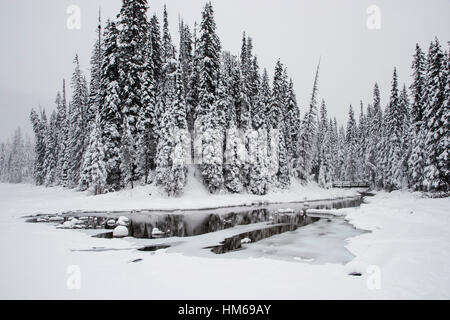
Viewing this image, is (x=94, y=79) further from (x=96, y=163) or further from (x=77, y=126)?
(x=96, y=163)

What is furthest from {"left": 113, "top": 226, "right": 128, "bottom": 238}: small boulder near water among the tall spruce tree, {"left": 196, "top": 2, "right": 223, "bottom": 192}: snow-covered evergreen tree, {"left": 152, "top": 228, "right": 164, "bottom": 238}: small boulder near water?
{"left": 196, "top": 2, "right": 223, "bottom": 192}: snow-covered evergreen tree

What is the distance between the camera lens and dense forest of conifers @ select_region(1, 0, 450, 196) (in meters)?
33.8

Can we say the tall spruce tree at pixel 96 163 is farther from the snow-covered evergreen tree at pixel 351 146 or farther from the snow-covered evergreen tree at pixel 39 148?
the snow-covered evergreen tree at pixel 351 146

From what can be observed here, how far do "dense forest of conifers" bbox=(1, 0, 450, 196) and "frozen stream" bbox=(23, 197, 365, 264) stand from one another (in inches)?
386

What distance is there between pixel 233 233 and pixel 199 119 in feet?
72.6

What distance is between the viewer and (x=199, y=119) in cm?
3753

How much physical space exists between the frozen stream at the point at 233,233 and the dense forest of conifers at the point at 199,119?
981 cm

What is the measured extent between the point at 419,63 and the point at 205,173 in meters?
32.2

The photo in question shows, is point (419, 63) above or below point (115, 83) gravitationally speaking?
above

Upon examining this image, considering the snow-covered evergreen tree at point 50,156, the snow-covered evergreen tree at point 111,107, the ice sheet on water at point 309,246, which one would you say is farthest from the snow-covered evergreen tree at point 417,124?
the snow-covered evergreen tree at point 50,156

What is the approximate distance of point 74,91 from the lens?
4691 centimetres

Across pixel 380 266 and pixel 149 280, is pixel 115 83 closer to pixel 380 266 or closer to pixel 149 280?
pixel 149 280
